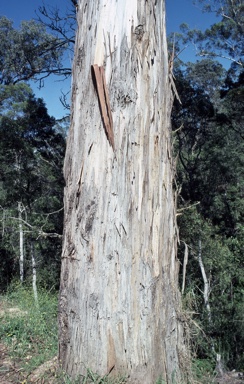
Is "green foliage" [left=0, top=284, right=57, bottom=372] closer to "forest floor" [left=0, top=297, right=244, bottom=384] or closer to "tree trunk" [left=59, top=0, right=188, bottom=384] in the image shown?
"forest floor" [left=0, top=297, right=244, bottom=384]

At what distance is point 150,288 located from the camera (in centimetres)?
245

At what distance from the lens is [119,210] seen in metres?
2.43

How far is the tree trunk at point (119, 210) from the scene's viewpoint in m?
2.37

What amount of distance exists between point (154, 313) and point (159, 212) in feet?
2.04

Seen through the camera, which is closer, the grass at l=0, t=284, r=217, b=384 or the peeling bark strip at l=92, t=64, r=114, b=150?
the grass at l=0, t=284, r=217, b=384

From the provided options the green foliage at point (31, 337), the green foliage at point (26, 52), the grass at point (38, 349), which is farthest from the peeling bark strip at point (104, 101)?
the green foliage at point (26, 52)

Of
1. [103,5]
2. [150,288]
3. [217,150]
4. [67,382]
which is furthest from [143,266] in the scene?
[217,150]

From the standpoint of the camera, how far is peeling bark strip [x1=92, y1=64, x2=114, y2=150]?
2.49 meters

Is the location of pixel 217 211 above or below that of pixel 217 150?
below

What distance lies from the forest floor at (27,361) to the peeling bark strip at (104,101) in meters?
1.45

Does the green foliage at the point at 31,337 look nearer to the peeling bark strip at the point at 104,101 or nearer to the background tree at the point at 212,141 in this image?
the peeling bark strip at the point at 104,101

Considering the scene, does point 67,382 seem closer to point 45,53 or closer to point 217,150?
point 45,53

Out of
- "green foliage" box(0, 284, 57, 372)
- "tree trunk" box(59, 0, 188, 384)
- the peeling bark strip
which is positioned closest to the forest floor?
"green foliage" box(0, 284, 57, 372)

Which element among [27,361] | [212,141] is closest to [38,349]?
[27,361]
